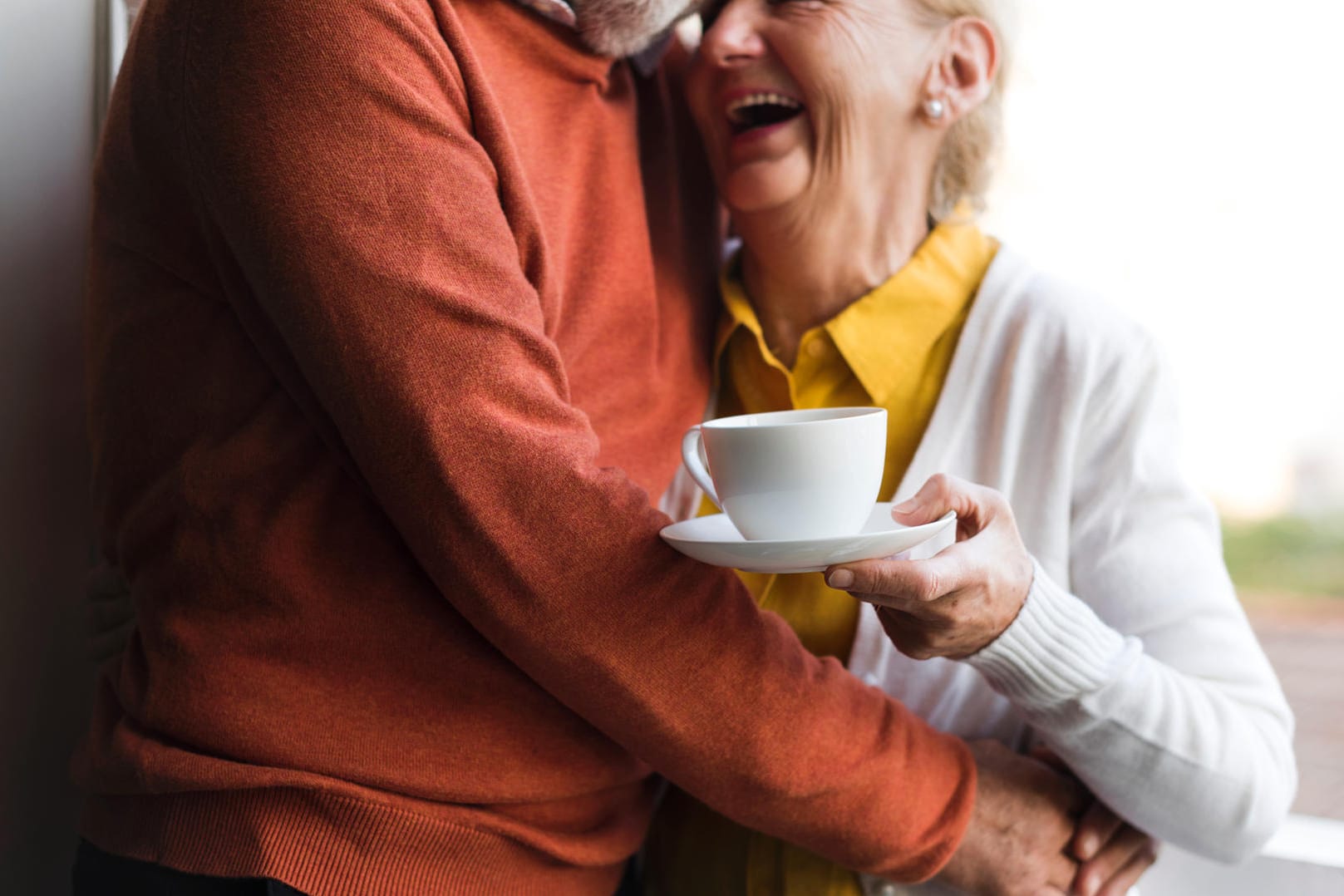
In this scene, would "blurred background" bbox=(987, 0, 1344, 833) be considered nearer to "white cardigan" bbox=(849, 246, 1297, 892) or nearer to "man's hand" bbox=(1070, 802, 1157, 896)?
"white cardigan" bbox=(849, 246, 1297, 892)

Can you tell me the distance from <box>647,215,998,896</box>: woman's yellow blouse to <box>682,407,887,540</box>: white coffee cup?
411 millimetres

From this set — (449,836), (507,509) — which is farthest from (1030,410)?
(449,836)

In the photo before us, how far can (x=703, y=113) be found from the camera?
1197 mm

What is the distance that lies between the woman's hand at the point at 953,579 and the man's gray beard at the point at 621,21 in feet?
→ 1.75

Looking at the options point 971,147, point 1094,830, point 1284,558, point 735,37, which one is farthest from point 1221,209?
point 1094,830

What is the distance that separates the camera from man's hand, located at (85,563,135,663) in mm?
1009

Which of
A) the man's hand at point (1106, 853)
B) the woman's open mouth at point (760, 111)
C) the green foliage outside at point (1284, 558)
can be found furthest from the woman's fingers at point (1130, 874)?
the green foliage outside at point (1284, 558)

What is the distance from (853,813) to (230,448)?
0.59 m

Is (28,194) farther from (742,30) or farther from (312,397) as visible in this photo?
(742,30)

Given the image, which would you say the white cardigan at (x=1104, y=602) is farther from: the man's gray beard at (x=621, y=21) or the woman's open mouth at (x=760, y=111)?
the man's gray beard at (x=621, y=21)

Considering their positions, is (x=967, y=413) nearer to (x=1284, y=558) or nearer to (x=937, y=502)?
(x=937, y=502)

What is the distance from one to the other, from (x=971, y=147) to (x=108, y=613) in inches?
41.2

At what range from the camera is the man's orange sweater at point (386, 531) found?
2.50 feet

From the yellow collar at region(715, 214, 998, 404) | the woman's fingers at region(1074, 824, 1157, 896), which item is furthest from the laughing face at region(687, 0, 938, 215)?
the woman's fingers at region(1074, 824, 1157, 896)
